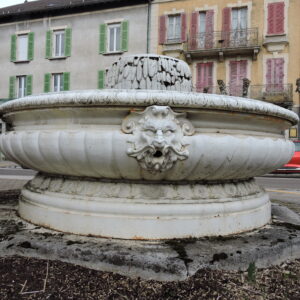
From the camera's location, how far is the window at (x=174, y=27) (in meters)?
18.3

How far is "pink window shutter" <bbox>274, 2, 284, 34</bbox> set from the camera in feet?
54.1

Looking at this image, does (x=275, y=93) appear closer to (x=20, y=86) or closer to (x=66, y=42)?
(x=66, y=42)

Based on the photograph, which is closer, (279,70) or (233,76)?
(279,70)

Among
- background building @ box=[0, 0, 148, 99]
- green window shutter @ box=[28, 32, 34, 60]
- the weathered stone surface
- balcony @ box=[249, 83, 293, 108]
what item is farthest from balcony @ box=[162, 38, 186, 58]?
the weathered stone surface

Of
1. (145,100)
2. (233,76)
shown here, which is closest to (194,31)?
(233,76)

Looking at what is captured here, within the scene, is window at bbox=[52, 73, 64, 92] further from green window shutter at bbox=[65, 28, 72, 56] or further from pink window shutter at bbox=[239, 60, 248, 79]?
pink window shutter at bbox=[239, 60, 248, 79]

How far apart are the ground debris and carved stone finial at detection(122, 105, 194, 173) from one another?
57 centimetres

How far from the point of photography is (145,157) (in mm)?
1723

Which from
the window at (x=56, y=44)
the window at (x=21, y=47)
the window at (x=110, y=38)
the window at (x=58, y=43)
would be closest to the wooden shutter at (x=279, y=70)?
the window at (x=110, y=38)

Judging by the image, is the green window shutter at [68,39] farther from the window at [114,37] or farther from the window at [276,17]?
the window at [276,17]

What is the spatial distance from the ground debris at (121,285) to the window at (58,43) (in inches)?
797

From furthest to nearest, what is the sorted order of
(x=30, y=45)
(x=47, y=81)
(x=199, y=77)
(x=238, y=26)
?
(x=30, y=45)
(x=47, y=81)
(x=199, y=77)
(x=238, y=26)

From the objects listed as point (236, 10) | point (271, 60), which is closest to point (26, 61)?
point (236, 10)

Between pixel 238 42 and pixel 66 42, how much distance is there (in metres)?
10.0
